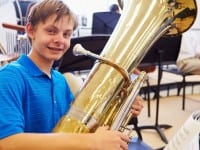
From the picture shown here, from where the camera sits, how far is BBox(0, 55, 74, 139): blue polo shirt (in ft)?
2.18

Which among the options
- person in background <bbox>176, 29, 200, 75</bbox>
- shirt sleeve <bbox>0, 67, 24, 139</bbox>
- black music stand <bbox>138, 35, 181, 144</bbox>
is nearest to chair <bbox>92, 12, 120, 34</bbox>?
black music stand <bbox>138, 35, 181, 144</bbox>

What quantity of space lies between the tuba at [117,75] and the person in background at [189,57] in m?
1.83

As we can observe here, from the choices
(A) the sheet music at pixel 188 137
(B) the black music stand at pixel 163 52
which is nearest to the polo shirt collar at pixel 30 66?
(A) the sheet music at pixel 188 137

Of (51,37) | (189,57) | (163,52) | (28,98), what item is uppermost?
(51,37)

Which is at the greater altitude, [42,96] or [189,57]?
[42,96]

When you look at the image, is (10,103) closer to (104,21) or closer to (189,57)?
(104,21)

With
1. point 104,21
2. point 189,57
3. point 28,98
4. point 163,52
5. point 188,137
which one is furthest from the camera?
point 189,57

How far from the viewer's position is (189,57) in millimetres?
2848

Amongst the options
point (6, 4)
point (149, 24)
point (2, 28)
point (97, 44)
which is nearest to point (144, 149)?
point (97, 44)

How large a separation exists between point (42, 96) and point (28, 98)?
0.18 ft

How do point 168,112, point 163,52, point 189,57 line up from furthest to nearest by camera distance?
point 168,112 < point 189,57 < point 163,52

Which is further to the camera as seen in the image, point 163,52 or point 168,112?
point 168,112

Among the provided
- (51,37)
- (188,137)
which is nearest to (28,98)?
(51,37)

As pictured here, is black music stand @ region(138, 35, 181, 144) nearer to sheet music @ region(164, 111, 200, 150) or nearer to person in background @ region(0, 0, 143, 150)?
person in background @ region(0, 0, 143, 150)
